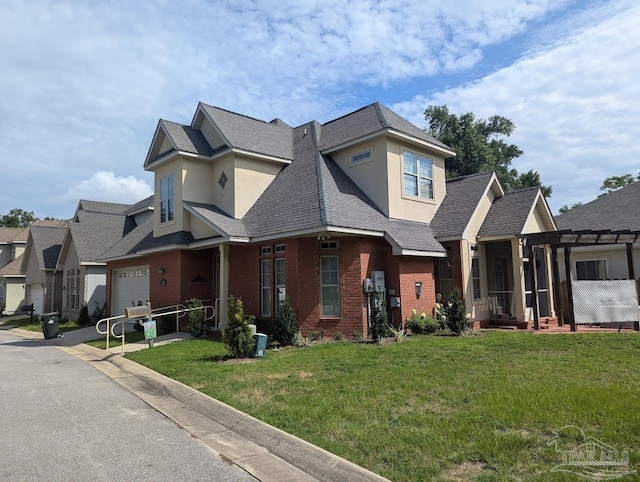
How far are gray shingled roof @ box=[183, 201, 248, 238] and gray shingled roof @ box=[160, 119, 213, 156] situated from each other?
2.17m

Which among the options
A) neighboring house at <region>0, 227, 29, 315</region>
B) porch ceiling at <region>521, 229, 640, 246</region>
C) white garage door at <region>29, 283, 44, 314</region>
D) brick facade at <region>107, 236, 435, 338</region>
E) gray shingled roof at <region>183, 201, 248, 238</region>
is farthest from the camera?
neighboring house at <region>0, 227, 29, 315</region>

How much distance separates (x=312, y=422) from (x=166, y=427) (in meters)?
2.26

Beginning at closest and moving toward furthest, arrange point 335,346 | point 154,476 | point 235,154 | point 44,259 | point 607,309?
point 154,476 < point 335,346 < point 607,309 < point 235,154 < point 44,259

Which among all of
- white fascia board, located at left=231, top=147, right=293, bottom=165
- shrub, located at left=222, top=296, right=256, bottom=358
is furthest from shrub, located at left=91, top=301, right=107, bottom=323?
shrub, located at left=222, top=296, right=256, bottom=358

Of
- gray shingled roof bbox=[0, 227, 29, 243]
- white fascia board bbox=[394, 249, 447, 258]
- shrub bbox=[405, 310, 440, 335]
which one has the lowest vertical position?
shrub bbox=[405, 310, 440, 335]

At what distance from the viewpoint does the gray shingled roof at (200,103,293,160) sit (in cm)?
1791

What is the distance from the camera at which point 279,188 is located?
17422 mm

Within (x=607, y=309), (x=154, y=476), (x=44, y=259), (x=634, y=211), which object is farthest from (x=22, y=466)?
(x=44, y=259)

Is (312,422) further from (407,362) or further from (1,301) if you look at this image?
(1,301)

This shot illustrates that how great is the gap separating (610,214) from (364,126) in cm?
1369

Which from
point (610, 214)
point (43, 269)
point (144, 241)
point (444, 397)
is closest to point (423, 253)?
point (444, 397)

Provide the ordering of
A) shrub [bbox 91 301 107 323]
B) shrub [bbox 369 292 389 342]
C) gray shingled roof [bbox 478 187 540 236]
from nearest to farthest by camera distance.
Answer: shrub [bbox 369 292 389 342] → gray shingled roof [bbox 478 187 540 236] → shrub [bbox 91 301 107 323]

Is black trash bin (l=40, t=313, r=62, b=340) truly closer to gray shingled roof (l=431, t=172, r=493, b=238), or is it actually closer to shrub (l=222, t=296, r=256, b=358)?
shrub (l=222, t=296, r=256, b=358)

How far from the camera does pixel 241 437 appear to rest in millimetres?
6344
